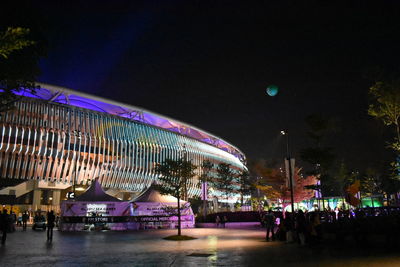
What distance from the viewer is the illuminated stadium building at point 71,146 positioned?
5350 centimetres

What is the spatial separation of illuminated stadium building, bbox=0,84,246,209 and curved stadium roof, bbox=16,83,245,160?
17 centimetres

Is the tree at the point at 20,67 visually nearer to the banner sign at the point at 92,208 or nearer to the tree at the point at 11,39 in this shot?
the tree at the point at 11,39

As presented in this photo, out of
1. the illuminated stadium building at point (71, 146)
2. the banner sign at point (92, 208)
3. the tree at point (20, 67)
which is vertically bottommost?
the banner sign at point (92, 208)

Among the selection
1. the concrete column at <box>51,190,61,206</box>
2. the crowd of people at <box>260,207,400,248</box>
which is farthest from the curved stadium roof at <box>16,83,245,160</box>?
the crowd of people at <box>260,207,400,248</box>

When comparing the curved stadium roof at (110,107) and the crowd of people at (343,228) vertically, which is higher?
the curved stadium roof at (110,107)

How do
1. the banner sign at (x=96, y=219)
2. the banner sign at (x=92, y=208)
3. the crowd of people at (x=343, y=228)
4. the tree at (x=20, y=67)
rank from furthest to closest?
1. the banner sign at (x=96, y=219)
2. the banner sign at (x=92, y=208)
3. the crowd of people at (x=343, y=228)
4. the tree at (x=20, y=67)

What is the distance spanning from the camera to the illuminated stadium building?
53500 mm

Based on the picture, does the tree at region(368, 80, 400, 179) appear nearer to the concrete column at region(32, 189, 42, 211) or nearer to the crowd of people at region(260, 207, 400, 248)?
the crowd of people at region(260, 207, 400, 248)

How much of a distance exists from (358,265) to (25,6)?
37.5 feet

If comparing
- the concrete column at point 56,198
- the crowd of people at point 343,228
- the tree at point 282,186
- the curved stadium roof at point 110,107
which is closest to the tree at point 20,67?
the crowd of people at point 343,228

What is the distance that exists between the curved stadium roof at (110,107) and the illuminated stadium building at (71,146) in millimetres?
174

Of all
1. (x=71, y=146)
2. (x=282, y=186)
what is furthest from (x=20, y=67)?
(x=71, y=146)

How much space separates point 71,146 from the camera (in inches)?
2357

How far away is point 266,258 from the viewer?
40.1ft
